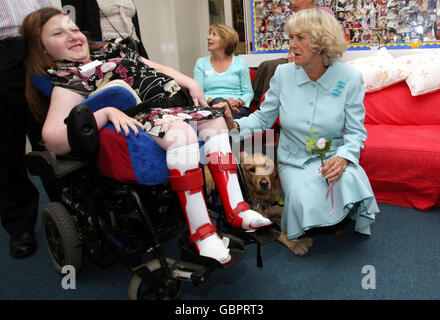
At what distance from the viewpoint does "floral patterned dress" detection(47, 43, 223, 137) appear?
1360mm

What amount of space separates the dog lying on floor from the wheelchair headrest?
0.83 meters

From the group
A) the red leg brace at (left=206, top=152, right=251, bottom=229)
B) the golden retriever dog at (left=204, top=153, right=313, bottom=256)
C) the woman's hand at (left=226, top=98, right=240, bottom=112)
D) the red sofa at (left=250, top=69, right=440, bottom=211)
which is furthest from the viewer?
the woman's hand at (left=226, top=98, right=240, bottom=112)

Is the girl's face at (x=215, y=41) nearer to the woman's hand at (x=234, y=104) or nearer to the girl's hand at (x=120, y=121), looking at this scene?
the woman's hand at (x=234, y=104)

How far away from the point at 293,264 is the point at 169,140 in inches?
36.6

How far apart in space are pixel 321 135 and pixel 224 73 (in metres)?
1.26

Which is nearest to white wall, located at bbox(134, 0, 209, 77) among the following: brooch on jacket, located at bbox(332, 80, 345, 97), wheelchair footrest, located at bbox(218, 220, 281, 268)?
brooch on jacket, located at bbox(332, 80, 345, 97)

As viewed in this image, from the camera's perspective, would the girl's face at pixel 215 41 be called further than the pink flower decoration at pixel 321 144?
Yes

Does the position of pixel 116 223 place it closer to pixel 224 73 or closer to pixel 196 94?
pixel 196 94

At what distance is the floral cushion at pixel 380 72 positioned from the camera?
8.06 ft

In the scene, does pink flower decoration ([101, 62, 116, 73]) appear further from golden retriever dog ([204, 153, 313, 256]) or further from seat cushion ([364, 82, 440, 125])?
seat cushion ([364, 82, 440, 125])

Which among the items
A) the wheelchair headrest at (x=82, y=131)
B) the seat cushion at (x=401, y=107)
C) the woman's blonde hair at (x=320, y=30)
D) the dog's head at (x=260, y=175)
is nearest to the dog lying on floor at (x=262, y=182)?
the dog's head at (x=260, y=175)

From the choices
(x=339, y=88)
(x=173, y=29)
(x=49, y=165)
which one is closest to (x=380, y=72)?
(x=339, y=88)

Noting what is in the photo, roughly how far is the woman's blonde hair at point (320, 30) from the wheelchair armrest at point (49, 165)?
1.15 metres

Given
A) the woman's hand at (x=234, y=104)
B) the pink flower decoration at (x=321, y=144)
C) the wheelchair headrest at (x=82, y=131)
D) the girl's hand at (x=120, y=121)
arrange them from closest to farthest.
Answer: the wheelchair headrest at (x=82, y=131), the girl's hand at (x=120, y=121), the pink flower decoration at (x=321, y=144), the woman's hand at (x=234, y=104)
